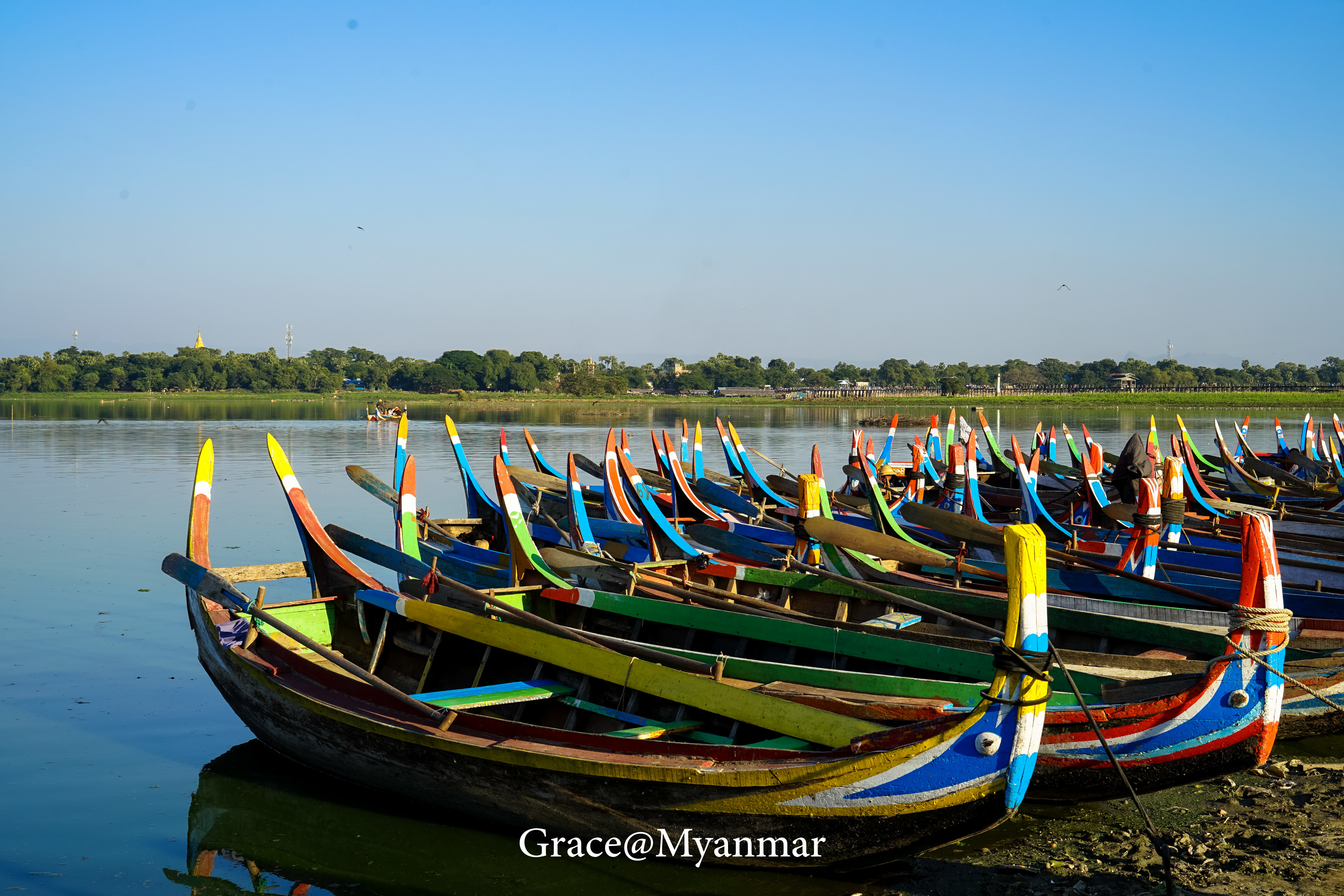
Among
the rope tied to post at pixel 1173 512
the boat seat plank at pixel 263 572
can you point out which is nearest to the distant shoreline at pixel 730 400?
the boat seat plank at pixel 263 572

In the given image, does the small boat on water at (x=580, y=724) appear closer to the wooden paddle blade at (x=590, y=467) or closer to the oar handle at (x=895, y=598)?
the oar handle at (x=895, y=598)

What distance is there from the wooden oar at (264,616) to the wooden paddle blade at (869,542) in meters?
3.28

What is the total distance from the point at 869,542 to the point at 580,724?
102 inches

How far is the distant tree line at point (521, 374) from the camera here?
98.9 m

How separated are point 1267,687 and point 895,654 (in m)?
1.85

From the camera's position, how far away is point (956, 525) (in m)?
8.27

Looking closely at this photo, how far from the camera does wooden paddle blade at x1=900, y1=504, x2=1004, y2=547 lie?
7.90m

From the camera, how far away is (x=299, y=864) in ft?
18.8

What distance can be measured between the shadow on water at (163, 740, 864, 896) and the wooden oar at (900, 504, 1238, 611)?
141 inches

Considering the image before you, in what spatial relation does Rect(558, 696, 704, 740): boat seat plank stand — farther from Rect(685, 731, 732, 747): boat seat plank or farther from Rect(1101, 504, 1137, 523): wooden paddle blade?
Rect(1101, 504, 1137, 523): wooden paddle blade

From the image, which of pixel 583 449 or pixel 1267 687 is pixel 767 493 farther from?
pixel 583 449

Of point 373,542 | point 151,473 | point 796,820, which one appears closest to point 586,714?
point 796,820

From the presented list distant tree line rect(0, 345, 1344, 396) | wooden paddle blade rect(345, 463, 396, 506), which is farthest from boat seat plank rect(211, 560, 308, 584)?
distant tree line rect(0, 345, 1344, 396)

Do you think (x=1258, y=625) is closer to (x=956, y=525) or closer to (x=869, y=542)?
(x=869, y=542)
